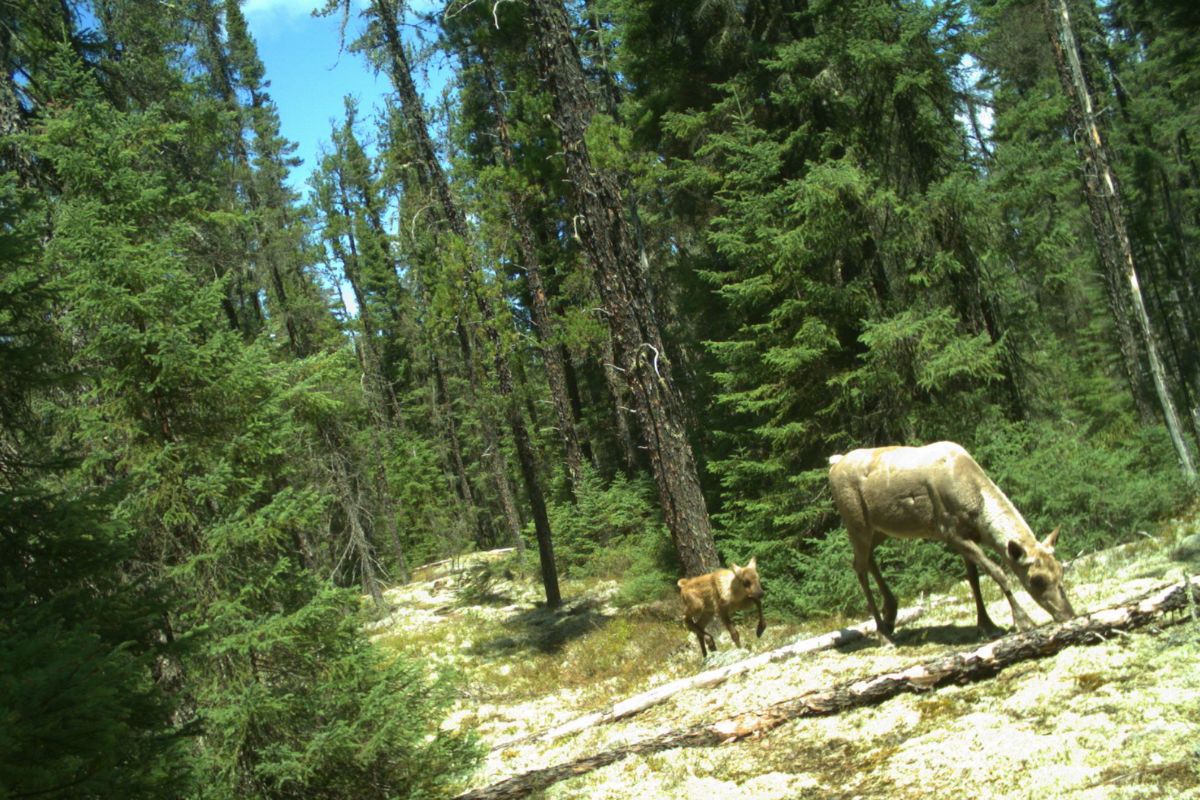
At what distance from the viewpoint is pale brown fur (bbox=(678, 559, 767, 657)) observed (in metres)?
11.4

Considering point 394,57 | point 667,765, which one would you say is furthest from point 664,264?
point 667,765

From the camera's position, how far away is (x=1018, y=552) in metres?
7.58

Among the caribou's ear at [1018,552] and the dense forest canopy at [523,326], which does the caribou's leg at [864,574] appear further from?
the dense forest canopy at [523,326]

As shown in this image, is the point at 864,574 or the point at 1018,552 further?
the point at 864,574

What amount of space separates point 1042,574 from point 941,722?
2.04 m

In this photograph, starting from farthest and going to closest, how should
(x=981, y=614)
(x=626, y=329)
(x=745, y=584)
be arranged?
(x=626, y=329) < (x=745, y=584) < (x=981, y=614)

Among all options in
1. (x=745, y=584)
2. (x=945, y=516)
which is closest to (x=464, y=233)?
(x=745, y=584)

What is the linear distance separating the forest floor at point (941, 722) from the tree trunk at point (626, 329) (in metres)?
1.84

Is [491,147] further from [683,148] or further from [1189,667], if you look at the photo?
[1189,667]

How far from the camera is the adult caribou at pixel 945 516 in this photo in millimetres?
7586

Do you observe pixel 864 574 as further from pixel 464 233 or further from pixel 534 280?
pixel 534 280

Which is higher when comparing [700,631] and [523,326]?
[523,326]

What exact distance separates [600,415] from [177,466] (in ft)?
76.7

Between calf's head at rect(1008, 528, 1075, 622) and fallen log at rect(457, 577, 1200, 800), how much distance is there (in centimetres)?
42
